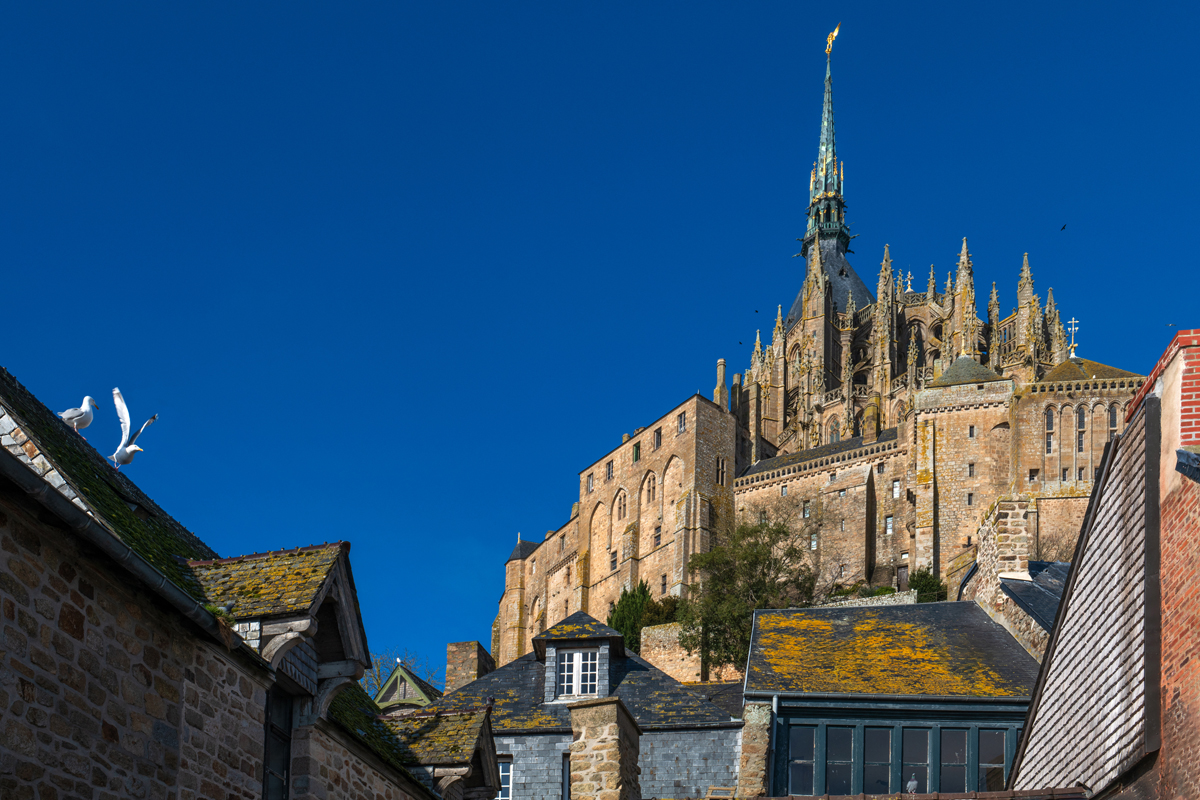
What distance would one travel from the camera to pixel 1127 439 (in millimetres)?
14008

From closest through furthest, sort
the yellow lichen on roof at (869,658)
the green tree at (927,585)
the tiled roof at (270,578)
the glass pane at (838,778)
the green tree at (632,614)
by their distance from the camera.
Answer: the tiled roof at (270,578), the glass pane at (838,778), the yellow lichen on roof at (869,658), the green tree at (927,585), the green tree at (632,614)

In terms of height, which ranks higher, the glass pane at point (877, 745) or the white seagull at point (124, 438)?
the white seagull at point (124, 438)

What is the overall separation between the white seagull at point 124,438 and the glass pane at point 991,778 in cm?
1188

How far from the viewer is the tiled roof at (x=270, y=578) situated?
11.3m

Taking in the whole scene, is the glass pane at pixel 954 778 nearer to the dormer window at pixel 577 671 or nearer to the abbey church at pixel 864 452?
the dormer window at pixel 577 671

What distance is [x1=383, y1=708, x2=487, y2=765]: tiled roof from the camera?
14984 mm

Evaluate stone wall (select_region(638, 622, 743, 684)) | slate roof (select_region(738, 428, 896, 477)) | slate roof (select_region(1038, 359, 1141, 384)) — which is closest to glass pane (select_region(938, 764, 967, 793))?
stone wall (select_region(638, 622, 743, 684))

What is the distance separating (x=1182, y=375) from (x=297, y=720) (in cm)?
853

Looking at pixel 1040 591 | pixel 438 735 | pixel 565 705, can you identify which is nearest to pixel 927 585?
pixel 1040 591

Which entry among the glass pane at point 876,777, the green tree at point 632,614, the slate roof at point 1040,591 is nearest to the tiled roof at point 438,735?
the glass pane at point 876,777

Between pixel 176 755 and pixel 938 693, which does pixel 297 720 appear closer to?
pixel 176 755

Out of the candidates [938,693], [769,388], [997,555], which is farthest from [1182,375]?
Result: [769,388]

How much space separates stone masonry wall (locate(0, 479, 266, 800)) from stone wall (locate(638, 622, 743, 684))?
49747 millimetres

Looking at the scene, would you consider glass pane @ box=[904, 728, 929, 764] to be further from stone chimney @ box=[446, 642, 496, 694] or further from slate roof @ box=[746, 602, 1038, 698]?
stone chimney @ box=[446, 642, 496, 694]
